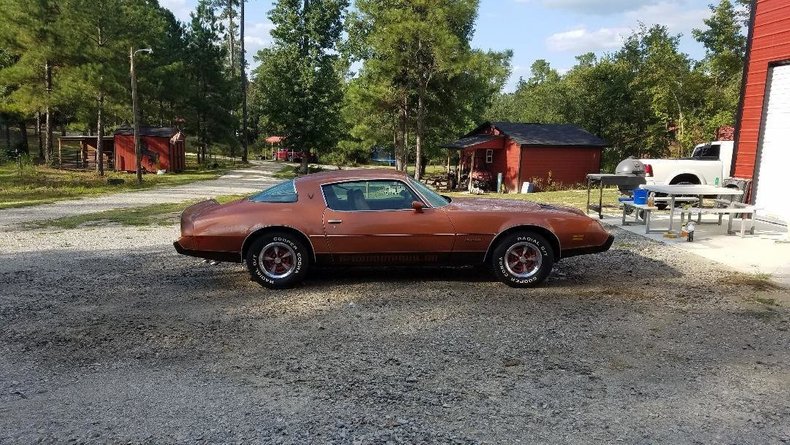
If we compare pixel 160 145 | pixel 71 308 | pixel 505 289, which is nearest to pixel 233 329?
pixel 71 308

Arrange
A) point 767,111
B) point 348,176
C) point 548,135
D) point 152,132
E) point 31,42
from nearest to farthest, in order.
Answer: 1. point 348,176
2. point 767,111
3. point 31,42
4. point 548,135
5. point 152,132

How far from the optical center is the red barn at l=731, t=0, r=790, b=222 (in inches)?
422

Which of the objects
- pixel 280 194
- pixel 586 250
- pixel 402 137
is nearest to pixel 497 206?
pixel 586 250

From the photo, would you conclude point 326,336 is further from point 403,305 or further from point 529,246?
point 529,246

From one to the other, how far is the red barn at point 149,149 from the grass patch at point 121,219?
2327 centimetres

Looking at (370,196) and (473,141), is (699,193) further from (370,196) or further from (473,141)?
(473,141)

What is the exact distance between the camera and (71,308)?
209 inches

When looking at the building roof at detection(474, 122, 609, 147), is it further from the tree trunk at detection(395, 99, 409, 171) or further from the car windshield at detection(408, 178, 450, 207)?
the car windshield at detection(408, 178, 450, 207)

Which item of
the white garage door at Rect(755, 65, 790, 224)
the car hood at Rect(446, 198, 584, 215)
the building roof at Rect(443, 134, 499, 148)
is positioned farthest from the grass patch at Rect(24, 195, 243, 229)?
the building roof at Rect(443, 134, 499, 148)

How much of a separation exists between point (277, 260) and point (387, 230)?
1321 mm

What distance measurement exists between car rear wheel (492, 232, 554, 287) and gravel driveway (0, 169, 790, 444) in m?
0.17

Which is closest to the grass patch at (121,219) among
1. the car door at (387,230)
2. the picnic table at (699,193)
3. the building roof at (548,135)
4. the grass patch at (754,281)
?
the car door at (387,230)

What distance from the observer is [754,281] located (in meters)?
6.53

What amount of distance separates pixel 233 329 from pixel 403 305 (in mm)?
1694
